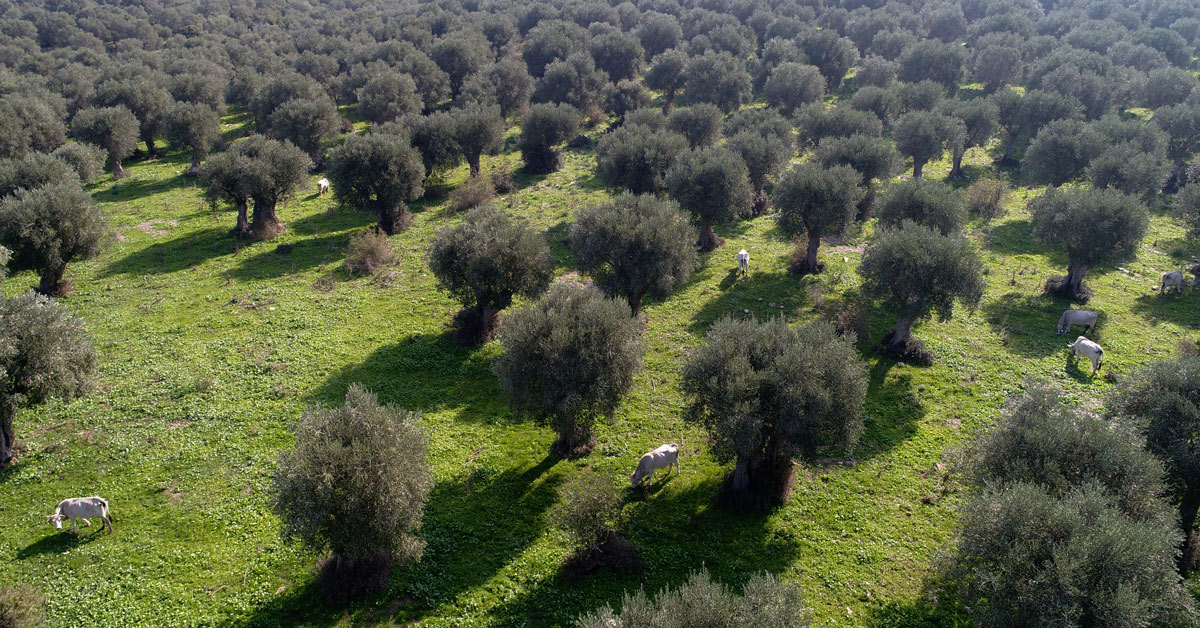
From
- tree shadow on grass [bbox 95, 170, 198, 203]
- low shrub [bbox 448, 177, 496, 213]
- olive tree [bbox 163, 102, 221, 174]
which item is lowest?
low shrub [bbox 448, 177, 496, 213]

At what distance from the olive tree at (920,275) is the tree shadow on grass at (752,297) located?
6.12 m

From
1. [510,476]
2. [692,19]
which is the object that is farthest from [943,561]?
[692,19]

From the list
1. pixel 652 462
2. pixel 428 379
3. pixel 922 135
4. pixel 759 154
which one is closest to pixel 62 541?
pixel 428 379

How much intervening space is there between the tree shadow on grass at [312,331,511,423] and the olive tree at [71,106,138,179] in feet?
164

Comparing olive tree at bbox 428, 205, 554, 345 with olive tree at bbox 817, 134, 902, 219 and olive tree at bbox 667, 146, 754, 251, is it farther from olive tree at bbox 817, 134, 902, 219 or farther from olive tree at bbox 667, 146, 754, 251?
olive tree at bbox 817, 134, 902, 219

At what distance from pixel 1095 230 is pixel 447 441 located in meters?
41.2

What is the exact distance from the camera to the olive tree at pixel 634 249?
105 feet

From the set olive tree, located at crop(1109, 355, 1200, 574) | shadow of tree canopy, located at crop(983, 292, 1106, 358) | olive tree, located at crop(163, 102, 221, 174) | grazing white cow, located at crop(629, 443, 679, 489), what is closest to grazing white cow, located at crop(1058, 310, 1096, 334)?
shadow of tree canopy, located at crop(983, 292, 1106, 358)

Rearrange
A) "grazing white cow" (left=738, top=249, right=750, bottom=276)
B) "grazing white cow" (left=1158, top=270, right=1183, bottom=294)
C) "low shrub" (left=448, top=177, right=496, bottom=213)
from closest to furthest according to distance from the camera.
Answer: "grazing white cow" (left=1158, top=270, right=1183, bottom=294) → "grazing white cow" (left=738, top=249, right=750, bottom=276) → "low shrub" (left=448, top=177, right=496, bottom=213)

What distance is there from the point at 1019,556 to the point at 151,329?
4292 cm

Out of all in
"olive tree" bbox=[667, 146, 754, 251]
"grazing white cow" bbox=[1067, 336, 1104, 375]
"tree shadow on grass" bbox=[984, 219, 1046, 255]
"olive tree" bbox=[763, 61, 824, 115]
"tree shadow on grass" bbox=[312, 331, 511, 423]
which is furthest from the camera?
"olive tree" bbox=[763, 61, 824, 115]

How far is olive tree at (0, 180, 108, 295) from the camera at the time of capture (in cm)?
3544

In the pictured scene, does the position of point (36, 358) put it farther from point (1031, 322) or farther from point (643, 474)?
point (1031, 322)

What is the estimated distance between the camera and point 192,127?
60.1 metres
